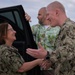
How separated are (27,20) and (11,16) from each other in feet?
0.73

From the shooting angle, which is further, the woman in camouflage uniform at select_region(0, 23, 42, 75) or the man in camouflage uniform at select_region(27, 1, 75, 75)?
the woman in camouflage uniform at select_region(0, 23, 42, 75)

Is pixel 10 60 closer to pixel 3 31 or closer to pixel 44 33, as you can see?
pixel 3 31

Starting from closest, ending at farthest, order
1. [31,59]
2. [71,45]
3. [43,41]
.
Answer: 1. [71,45]
2. [31,59]
3. [43,41]

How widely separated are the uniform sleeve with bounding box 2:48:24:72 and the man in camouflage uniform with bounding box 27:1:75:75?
29cm

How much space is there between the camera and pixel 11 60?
5.25 meters

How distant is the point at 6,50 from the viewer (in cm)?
528

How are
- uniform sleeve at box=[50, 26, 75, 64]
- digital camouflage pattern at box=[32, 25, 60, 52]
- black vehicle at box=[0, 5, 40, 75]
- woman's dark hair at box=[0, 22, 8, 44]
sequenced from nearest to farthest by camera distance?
uniform sleeve at box=[50, 26, 75, 64]
woman's dark hair at box=[0, 22, 8, 44]
black vehicle at box=[0, 5, 40, 75]
digital camouflage pattern at box=[32, 25, 60, 52]

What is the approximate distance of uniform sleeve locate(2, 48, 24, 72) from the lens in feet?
17.2

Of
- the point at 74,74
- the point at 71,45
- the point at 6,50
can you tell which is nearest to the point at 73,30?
the point at 71,45

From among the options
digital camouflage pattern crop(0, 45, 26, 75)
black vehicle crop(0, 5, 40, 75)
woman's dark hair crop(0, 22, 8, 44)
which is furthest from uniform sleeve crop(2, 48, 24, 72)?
black vehicle crop(0, 5, 40, 75)

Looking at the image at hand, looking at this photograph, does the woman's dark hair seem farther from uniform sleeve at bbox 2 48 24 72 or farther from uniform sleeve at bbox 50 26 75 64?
uniform sleeve at bbox 50 26 75 64

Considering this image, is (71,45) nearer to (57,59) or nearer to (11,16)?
(57,59)

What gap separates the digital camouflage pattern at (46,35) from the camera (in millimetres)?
6516

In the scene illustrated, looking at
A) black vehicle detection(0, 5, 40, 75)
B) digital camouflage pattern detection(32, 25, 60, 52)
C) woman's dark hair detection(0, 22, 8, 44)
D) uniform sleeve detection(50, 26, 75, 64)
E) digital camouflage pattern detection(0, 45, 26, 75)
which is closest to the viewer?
uniform sleeve detection(50, 26, 75, 64)
